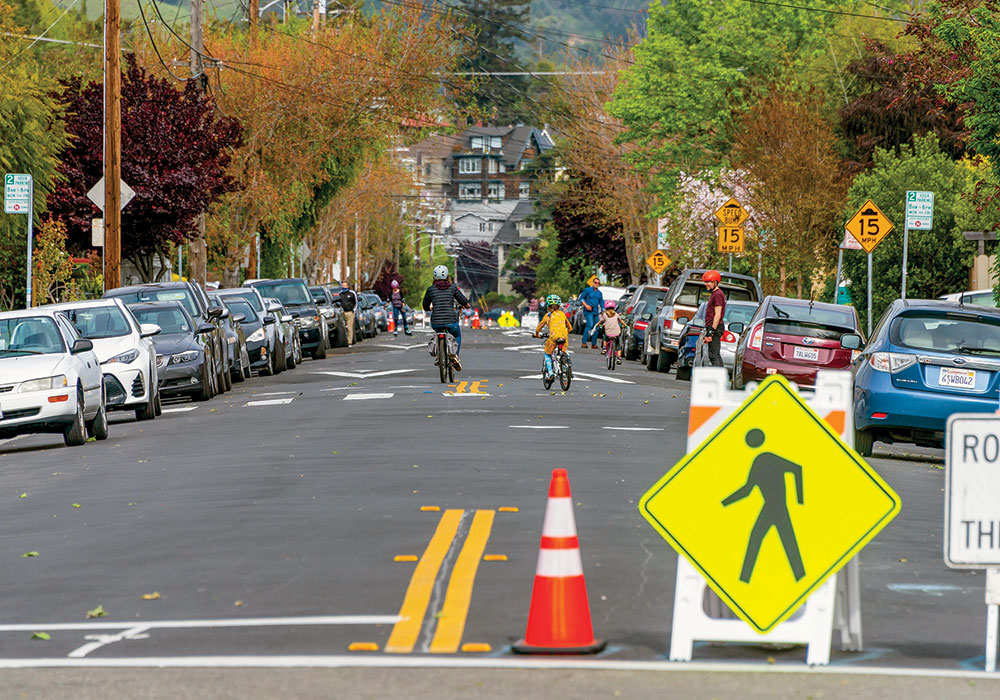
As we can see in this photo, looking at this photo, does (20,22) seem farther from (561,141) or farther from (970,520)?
(970,520)

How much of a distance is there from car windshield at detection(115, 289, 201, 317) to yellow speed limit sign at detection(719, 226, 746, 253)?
619 inches

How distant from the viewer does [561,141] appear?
262ft

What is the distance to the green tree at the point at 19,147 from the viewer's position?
111 feet

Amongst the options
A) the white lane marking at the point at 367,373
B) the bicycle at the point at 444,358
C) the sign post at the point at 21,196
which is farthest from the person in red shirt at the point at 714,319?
the sign post at the point at 21,196

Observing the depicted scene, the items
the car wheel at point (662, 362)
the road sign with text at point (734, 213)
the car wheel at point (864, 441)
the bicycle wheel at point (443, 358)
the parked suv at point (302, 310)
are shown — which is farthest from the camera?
the parked suv at point (302, 310)

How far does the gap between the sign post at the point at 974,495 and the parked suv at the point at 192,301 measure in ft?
68.8

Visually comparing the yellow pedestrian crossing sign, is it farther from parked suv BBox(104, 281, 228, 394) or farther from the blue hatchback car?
parked suv BBox(104, 281, 228, 394)

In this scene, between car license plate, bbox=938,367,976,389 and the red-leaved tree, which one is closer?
car license plate, bbox=938,367,976,389

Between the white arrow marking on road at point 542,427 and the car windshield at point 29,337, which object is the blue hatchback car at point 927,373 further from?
the car windshield at point 29,337

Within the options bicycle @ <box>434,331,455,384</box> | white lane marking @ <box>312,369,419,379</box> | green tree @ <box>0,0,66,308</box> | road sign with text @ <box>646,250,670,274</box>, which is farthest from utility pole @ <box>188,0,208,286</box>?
road sign with text @ <box>646,250,670,274</box>

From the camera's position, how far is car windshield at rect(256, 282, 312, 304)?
42375 mm

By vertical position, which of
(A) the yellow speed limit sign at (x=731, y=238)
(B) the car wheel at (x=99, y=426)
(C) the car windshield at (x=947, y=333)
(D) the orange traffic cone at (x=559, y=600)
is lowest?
(B) the car wheel at (x=99, y=426)

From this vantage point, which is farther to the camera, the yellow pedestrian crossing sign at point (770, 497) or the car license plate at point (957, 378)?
the car license plate at point (957, 378)

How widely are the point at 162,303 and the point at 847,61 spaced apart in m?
37.1
